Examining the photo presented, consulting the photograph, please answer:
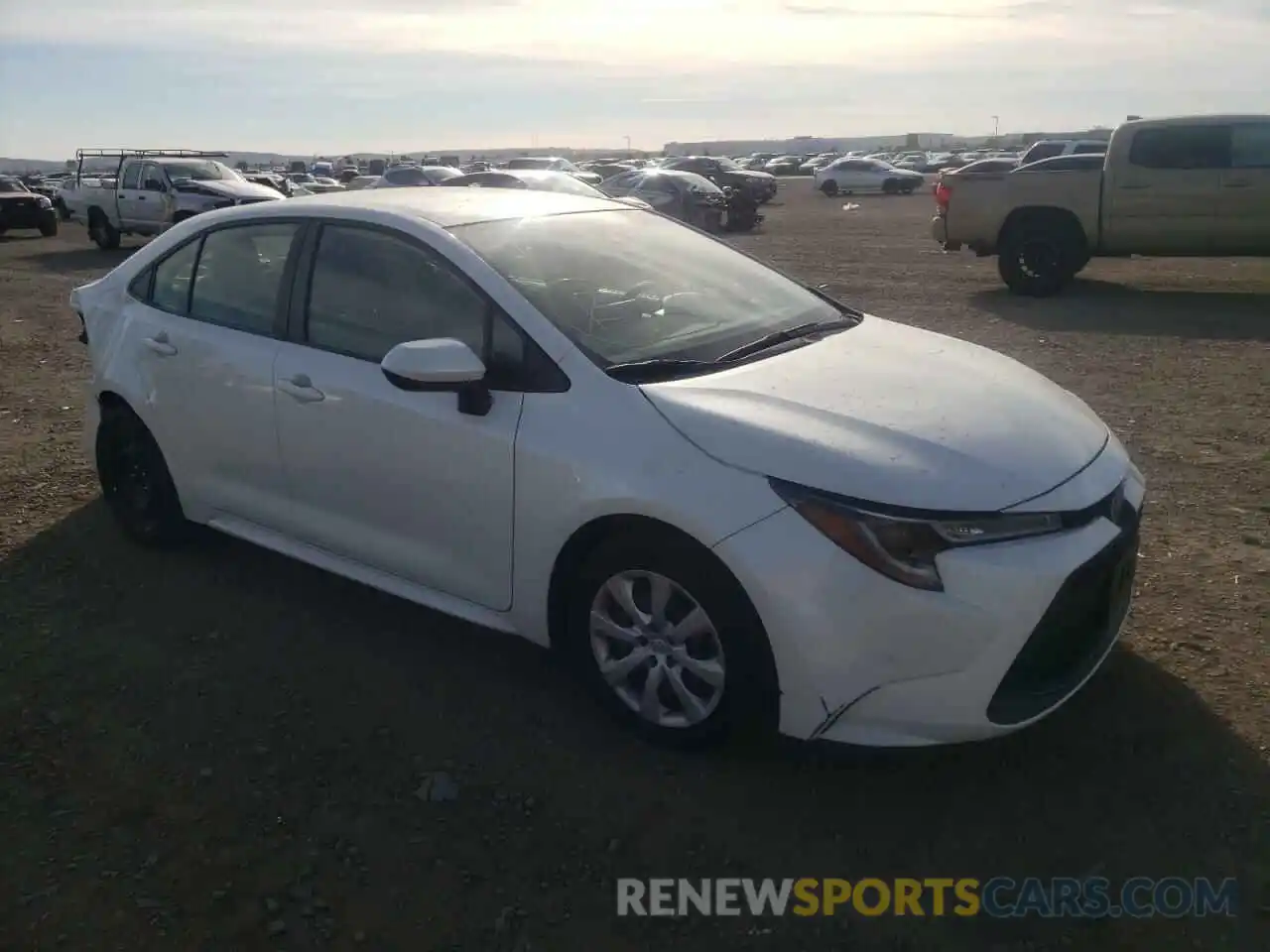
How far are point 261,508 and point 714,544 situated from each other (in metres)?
2.17

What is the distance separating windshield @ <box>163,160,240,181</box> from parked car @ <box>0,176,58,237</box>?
7027 mm

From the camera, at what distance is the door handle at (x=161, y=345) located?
15.4ft

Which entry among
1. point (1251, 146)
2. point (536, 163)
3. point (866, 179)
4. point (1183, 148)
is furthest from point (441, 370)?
point (866, 179)

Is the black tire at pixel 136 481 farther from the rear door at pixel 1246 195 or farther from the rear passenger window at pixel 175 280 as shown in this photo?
the rear door at pixel 1246 195

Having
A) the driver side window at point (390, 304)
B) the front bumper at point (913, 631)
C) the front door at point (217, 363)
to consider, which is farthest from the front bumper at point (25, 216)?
the front bumper at point (913, 631)

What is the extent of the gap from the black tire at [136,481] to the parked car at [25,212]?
23.4 m

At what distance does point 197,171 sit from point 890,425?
65.0 feet

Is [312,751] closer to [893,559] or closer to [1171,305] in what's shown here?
[893,559]

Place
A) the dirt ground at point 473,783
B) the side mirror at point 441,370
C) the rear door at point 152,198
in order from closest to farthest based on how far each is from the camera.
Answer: the dirt ground at point 473,783 → the side mirror at point 441,370 → the rear door at point 152,198

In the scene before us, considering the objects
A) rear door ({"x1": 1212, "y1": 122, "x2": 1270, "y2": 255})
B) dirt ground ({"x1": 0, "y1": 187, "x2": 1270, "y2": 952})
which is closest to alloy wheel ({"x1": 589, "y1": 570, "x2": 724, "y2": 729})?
dirt ground ({"x1": 0, "y1": 187, "x2": 1270, "y2": 952})

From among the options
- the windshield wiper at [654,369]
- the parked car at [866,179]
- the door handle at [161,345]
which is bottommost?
the door handle at [161,345]

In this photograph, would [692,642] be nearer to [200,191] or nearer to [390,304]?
[390,304]

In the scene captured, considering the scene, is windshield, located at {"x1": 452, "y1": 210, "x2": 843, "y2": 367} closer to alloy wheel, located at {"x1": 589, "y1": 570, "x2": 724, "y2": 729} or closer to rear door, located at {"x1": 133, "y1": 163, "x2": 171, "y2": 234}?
alloy wheel, located at {"x1": 589, "y1": 570, "x2": 724, "y2": 729}

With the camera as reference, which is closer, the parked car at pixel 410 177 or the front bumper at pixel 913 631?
the front bumper at pixel 913 631
